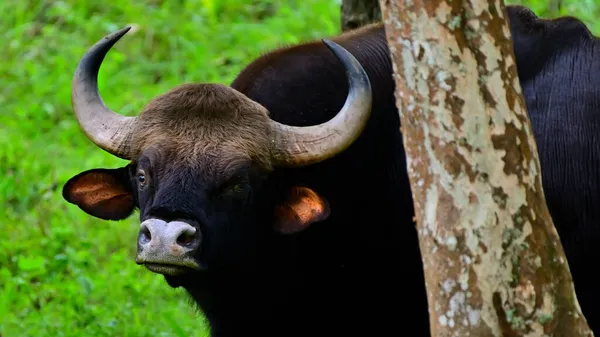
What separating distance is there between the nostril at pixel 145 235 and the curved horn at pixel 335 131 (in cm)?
85

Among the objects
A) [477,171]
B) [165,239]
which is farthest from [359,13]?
[477,171]

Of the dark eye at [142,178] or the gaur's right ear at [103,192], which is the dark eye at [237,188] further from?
the gaur's right ear at [103,192]

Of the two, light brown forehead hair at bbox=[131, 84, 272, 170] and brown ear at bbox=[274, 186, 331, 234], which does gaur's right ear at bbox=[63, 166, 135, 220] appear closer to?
light brown forehead hair at bbox=[131, 84, 272, 170]

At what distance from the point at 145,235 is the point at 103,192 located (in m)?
0.98

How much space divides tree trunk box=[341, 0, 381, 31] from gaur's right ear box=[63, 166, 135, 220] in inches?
89.3

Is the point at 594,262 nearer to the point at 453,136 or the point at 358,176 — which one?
the point at 358,176

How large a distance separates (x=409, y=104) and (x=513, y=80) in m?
0.37

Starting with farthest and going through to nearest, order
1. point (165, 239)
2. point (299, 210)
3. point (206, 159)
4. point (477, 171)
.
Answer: point (299, 210)
point (206, 159)
point (165, 239)
point (477, 171)

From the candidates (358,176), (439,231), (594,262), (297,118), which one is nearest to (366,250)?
(358,176)

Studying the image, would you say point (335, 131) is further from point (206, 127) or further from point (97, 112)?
point (97, 112)

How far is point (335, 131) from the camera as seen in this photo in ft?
18.0

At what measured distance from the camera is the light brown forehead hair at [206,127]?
213 inches

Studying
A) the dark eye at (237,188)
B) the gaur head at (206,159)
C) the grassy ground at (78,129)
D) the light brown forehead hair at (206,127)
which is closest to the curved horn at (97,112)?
the gaur head at (206,159)

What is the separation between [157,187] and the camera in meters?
Result: 5.29
